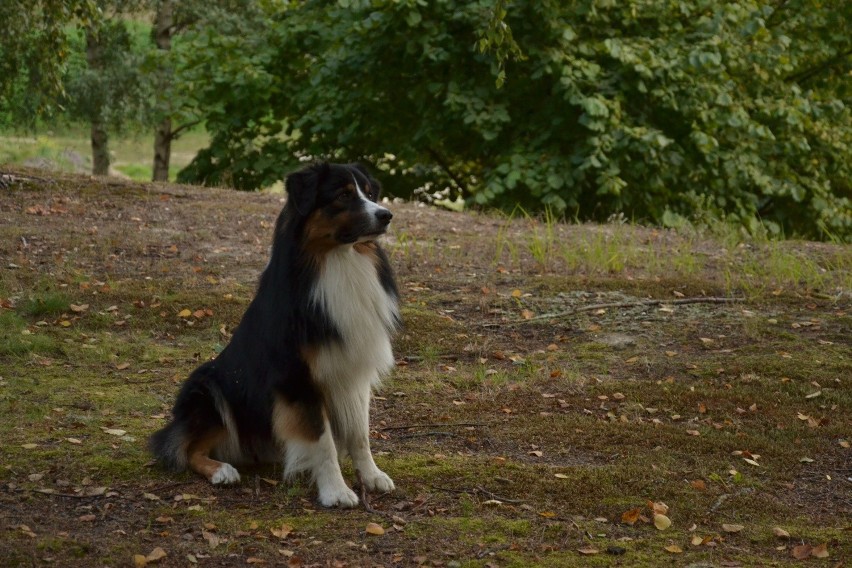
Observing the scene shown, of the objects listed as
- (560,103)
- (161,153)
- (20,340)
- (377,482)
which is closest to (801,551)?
(377,482)

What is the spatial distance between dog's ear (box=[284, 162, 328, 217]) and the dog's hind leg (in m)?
1.20

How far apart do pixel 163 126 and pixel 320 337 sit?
1406 cm

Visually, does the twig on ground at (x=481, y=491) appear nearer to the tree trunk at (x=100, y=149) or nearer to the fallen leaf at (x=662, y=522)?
the fallen leaf at (x=662, y=522)

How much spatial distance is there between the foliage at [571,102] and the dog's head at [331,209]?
762cm

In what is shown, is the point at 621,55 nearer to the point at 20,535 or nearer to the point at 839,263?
the point at 839,263

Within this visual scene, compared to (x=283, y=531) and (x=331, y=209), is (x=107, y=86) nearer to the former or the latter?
(x=331, y=209)

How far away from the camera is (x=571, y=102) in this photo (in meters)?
12.6

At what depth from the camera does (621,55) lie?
1252 centimetres

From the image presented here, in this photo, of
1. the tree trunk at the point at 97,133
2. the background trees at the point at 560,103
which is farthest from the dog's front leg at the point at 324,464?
the tree trunk at the point at 97,133

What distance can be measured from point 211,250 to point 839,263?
19.0ft

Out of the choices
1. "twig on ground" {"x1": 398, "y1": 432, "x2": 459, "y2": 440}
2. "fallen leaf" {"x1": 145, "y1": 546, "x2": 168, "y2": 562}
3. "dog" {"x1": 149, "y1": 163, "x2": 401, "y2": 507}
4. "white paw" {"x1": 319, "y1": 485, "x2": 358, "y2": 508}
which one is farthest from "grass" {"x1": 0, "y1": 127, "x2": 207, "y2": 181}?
"fallen leaf" {"x1": 145, "y1": 546, "x2": 168, "y2": 562}

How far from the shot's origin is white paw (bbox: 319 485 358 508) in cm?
460

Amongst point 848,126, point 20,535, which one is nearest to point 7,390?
point 20,535

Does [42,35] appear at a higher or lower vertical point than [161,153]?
higher
